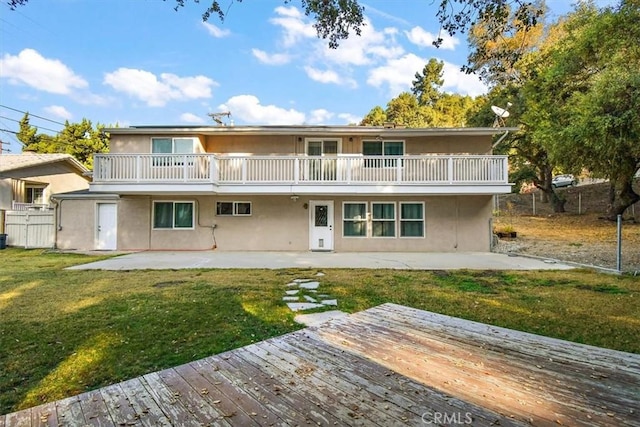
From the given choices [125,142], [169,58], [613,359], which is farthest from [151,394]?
[169,58]

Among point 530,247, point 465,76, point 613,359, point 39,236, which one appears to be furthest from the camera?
point 39,236

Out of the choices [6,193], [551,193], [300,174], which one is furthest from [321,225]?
[551,193]

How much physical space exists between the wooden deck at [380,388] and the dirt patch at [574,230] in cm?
788

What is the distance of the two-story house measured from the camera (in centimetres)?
1291

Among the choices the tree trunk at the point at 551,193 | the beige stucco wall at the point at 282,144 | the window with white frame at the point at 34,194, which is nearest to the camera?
the beige stucco wall at the point at 282,144

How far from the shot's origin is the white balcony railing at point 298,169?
12.4m

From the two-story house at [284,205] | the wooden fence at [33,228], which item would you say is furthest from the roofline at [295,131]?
the wooden fence at [33,228]

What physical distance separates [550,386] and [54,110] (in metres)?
36.6

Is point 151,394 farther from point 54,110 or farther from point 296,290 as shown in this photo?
point 54,110

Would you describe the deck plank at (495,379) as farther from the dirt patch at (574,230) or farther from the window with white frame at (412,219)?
the window with white frame at (412,219)

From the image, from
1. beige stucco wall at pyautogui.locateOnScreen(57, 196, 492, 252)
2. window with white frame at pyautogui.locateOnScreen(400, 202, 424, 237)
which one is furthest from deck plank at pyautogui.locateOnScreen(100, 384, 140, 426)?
window with white frame at pyautogui.locateOnScreen(400, 202, 424, 237)

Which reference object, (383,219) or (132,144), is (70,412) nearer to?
(383,219)

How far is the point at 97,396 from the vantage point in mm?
2434

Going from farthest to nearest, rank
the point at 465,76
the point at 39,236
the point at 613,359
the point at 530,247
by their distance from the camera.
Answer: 1. the point at 39,236
2. the point at 530,247
3. the point at 465,76
4. the point at 613,359
